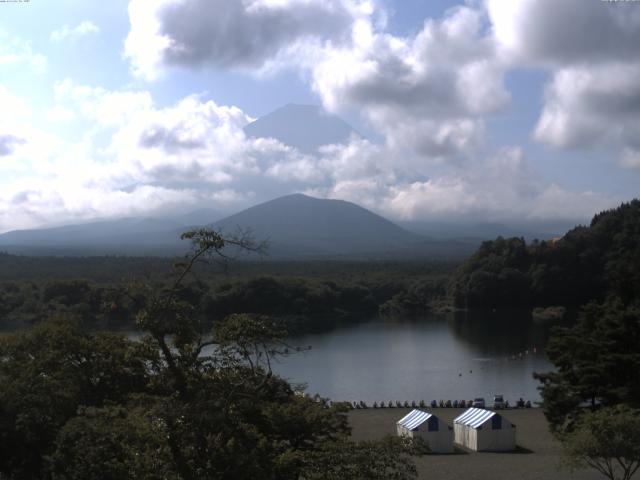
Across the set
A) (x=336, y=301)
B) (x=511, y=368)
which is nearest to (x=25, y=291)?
(x=336, y=301)

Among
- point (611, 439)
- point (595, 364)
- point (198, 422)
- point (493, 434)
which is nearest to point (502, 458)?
point (493, 434)

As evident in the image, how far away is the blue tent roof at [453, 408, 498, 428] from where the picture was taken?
12.1m

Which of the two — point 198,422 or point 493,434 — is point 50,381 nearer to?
point 198,422

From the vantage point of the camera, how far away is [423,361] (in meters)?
24.0

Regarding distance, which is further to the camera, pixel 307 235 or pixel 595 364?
pixel 307 235

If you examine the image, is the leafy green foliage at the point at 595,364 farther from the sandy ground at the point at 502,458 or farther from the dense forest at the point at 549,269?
the dense forest at the point at 549,269

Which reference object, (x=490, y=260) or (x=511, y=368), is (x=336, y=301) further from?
(x=511, y=368)

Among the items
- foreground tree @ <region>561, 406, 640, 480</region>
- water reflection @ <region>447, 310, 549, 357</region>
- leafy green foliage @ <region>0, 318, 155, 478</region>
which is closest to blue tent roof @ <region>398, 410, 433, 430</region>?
foreground tree @ <region>561, 406, 640, 480</region>

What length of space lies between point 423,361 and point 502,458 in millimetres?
12555

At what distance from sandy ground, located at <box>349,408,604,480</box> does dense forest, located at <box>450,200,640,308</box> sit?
2572cm

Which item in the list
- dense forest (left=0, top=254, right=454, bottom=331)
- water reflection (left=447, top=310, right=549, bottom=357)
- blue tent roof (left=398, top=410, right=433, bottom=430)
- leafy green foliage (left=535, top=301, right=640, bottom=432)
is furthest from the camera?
dense forest (left=0, top=254, right=454, bottom=331)

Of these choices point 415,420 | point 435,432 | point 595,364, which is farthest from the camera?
point 415,420

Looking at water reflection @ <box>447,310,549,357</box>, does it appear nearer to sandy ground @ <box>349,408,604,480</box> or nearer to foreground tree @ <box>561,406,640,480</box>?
sandy ground @ <box>349,408,604,480</box>

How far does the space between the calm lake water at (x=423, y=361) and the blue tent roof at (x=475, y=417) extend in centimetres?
337
